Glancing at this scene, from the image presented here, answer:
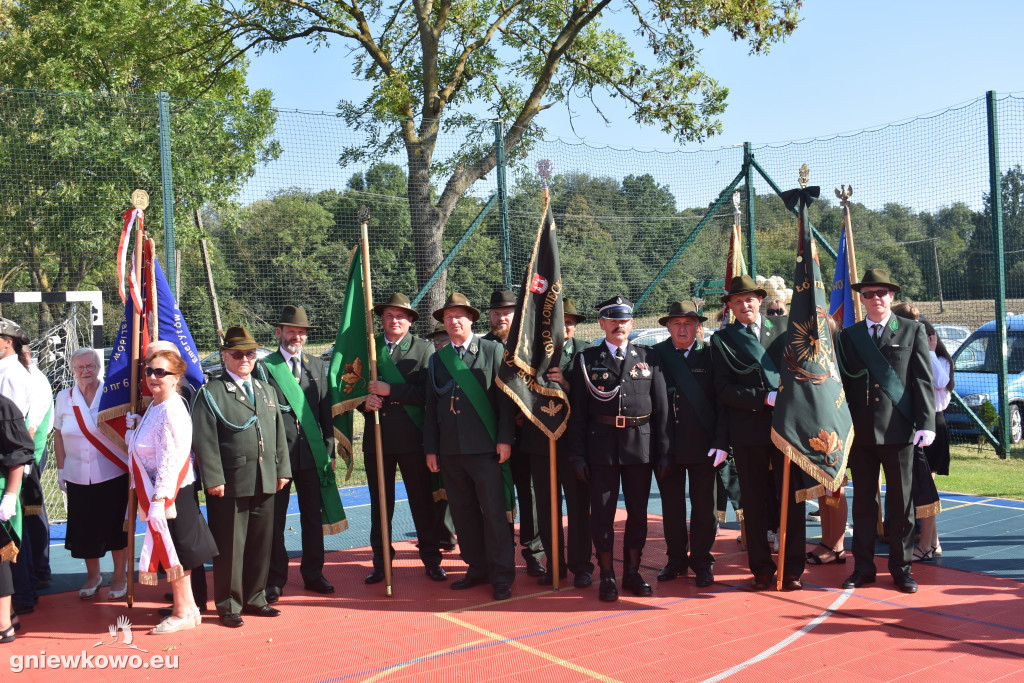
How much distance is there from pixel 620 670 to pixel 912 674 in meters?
1.45

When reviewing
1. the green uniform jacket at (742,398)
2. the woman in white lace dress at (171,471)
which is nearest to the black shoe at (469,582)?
the woman in white lace dress at (171,471)

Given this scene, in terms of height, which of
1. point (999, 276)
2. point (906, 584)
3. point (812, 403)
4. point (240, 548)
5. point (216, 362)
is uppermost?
point (999, 276)

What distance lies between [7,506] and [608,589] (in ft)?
12.1

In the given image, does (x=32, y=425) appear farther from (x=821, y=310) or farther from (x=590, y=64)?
(x=590, y=64)

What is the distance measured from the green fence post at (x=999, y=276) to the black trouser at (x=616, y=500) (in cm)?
685

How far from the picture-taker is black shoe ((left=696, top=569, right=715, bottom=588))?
600 cm

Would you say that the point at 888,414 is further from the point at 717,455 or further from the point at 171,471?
the point at 171,471

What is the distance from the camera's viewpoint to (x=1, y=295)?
847cm

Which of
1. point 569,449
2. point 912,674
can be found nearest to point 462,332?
point 569,449

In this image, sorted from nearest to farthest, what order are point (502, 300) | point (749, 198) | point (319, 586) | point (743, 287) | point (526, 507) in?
point (743, 287)
point (319, 586)
point (526, 507)
point (502, 300)
point (749, 198)

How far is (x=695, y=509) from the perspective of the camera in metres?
6.12

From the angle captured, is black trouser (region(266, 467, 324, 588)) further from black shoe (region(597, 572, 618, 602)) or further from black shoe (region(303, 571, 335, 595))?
black shoe (region(597, 572, 618, 602))

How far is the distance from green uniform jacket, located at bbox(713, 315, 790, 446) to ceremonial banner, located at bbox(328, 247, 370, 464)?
256 centimetres

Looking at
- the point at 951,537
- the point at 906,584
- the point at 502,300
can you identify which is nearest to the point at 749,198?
the point at 951,537
